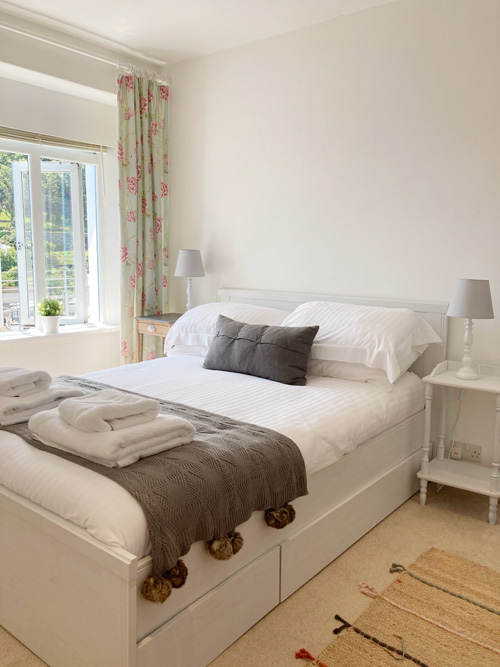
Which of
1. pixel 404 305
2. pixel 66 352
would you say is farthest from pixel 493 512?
pixel 66 352

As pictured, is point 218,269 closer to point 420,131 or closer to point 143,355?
point 143,355

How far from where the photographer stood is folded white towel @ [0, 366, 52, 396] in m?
2.18

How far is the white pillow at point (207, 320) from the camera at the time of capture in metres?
3.35

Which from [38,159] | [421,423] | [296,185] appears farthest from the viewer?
[38,159]

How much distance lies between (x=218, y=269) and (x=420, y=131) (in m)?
1.70

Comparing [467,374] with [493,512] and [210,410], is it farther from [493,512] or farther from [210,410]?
[210,410]

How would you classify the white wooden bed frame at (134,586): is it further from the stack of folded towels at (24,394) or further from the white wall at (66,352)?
the white wall at (66,352)

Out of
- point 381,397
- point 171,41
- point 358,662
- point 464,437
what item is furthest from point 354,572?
point 171,41

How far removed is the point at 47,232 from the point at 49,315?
0.65 meters

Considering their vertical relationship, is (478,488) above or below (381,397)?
below

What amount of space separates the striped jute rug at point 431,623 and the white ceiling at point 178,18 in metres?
2.92

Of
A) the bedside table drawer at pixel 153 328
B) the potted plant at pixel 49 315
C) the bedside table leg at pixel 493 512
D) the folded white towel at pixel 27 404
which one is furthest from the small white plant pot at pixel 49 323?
the bedside table leg at pixel 493 512

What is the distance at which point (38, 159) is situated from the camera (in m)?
3.99

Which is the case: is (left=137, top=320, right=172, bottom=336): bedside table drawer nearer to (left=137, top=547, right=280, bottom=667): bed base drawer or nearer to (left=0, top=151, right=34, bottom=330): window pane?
(left=0, top=151, right=34, bottom=330): window pane
